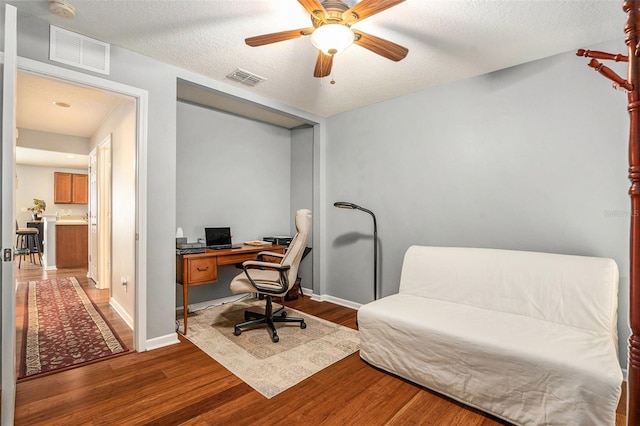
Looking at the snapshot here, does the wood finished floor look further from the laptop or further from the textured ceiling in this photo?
the textured ceiling

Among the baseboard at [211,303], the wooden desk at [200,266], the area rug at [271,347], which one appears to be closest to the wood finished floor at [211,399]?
the area rug at [271,347]

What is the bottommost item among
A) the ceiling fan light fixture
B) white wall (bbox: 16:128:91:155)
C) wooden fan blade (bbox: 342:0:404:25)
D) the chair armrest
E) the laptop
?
the chair armrest

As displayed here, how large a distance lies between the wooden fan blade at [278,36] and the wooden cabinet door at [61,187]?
844 cm

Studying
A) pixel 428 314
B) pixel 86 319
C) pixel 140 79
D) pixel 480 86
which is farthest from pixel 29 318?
pixel 480 86

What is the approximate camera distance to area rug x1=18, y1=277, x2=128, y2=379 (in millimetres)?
2387

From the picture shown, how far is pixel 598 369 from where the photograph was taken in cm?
148

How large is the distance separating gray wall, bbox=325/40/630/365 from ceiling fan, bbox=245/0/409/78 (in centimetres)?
132

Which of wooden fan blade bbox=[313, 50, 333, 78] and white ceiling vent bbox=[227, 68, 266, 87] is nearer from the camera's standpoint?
wooden fan blade bbox=[313, 50, 333, 78]

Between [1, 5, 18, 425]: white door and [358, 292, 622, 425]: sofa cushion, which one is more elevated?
[1, 5, 18, 425]: white door

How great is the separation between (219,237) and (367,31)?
2680mm

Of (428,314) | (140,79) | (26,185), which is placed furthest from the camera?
(26,185)

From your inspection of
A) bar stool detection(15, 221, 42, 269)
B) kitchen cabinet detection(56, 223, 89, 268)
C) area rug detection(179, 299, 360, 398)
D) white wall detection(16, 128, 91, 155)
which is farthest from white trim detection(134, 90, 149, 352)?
bar stool detection(15, 221, 42, 269)

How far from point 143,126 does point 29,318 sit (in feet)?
8.40

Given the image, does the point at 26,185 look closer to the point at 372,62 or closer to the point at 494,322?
the point at 372,62
